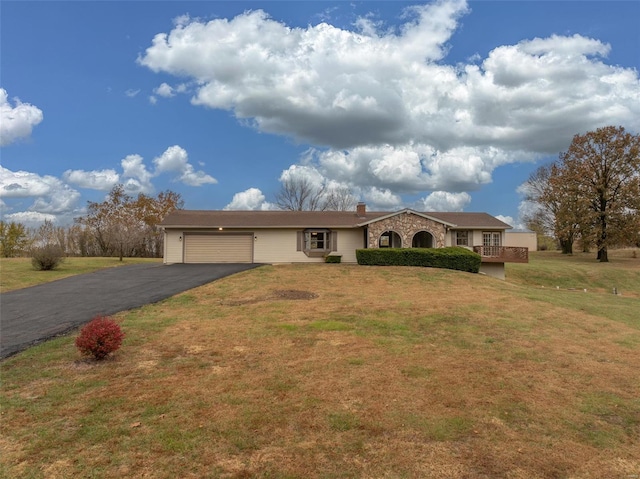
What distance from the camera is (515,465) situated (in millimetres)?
3764

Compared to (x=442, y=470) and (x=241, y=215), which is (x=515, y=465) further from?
(x=241, y=215)

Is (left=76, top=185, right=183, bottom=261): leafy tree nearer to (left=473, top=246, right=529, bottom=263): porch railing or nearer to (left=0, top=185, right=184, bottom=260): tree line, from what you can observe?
(left=0, top=185, right=184, bottom=260): tree line

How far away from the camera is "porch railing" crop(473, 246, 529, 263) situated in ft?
75.6

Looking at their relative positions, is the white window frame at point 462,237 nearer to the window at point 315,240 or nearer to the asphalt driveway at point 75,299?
the window at point 315,240

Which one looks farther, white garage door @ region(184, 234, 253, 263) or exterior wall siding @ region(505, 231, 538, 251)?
exterior wall siding @ region(505, 231, 538, 251)

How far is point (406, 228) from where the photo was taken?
77.4 ft

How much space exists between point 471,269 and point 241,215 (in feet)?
50.8

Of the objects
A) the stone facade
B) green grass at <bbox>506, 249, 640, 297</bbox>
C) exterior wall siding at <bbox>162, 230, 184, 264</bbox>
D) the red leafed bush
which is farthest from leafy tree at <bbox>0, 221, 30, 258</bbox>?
green grass at <bbox>506, 249, 640, 297</bbox>

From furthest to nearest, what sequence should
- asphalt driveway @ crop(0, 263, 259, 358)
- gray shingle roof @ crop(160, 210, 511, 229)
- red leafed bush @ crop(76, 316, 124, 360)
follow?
gray shingle roof @ crop(160, 210, 511, 229)
asphalt driveway @ crop(0, 263, 259, 358)
red leafed bush @ crop(76, 316, 124, 360)

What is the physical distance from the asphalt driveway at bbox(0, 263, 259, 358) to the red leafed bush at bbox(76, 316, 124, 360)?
160cm

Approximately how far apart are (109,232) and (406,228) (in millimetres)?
27924

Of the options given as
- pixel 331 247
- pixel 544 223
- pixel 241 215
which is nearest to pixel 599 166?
pixel 544 223

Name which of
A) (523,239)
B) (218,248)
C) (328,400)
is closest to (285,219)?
(218,248)

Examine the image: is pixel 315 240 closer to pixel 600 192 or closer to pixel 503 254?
pixel 503 254
